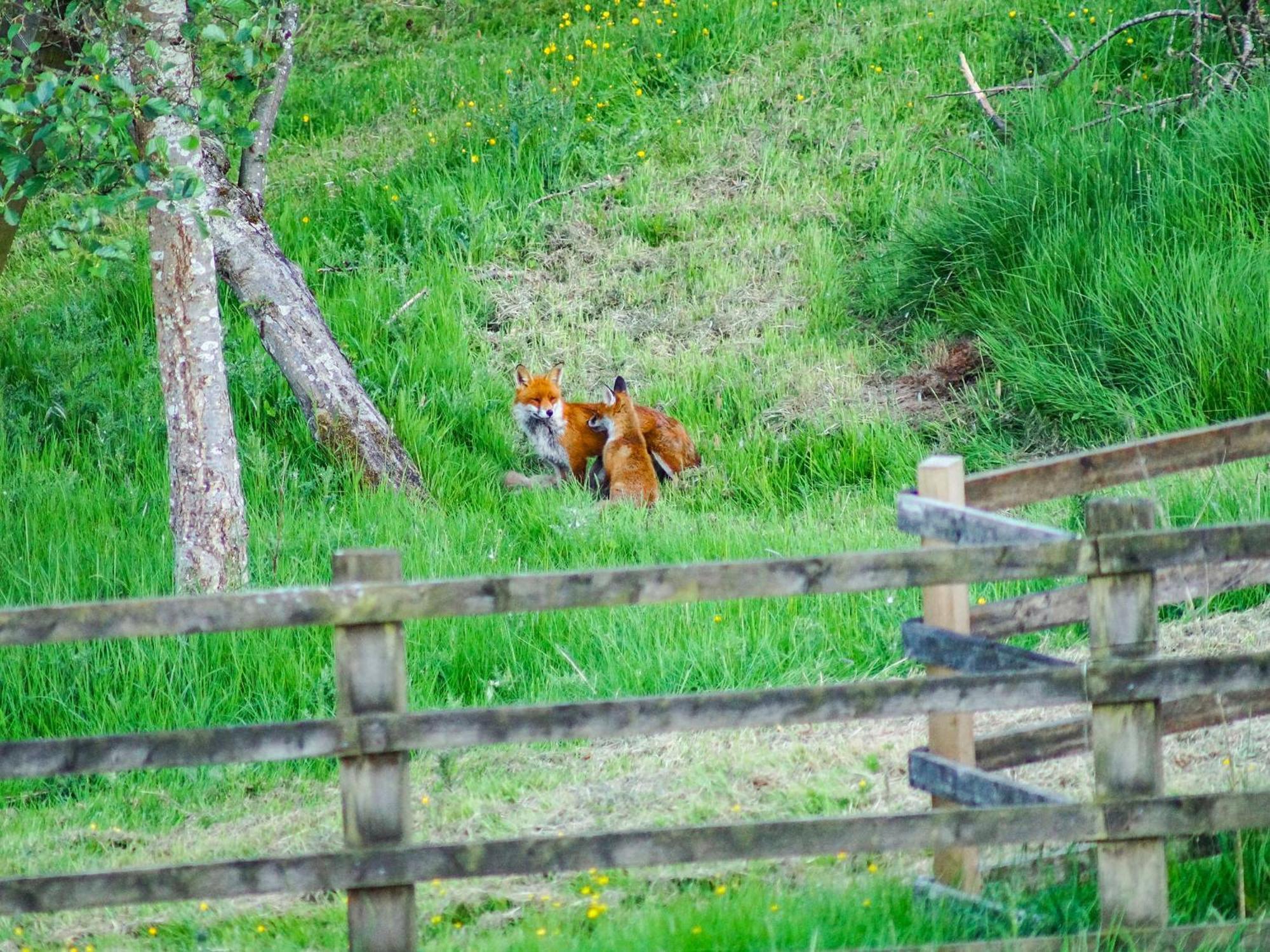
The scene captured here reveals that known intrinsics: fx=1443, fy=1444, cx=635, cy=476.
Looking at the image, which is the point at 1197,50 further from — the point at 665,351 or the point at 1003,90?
the point at 665,351

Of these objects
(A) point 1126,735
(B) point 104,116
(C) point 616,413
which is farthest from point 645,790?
(C) point 616,413

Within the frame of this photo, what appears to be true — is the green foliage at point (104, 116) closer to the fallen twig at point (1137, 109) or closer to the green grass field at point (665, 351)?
the green grass field at point (665, 351)

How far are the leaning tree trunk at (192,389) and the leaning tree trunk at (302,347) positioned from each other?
1.53m

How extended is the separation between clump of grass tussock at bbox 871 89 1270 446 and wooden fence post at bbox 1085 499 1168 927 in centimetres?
614

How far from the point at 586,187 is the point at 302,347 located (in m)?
5.23

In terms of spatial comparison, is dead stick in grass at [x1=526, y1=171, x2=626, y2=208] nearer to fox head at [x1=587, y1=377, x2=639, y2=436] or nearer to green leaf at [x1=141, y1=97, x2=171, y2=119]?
fox head at [x1=587, y1=377, x2=639, y2=436]

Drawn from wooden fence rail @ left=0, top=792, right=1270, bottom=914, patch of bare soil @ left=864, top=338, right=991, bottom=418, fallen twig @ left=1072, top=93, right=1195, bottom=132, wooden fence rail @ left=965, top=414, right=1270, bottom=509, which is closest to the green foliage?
wooden fence rail @ left=0, top=792, right=1270, bottom=914

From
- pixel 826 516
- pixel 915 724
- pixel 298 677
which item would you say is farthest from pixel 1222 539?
pixel 826 516

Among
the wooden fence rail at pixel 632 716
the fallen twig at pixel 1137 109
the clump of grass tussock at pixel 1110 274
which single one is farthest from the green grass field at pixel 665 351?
the wooden fence rail at pixel 632 716

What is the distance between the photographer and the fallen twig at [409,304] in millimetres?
12000

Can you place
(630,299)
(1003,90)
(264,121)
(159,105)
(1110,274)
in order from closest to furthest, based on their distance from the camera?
(159,105)
(1110,274)
(264,121)
(630,299)
(1003,90)

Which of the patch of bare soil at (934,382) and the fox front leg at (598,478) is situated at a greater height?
the patch of bare soil at (934,382)

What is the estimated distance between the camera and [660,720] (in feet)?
12.6

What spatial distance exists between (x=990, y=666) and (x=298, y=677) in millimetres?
4139
